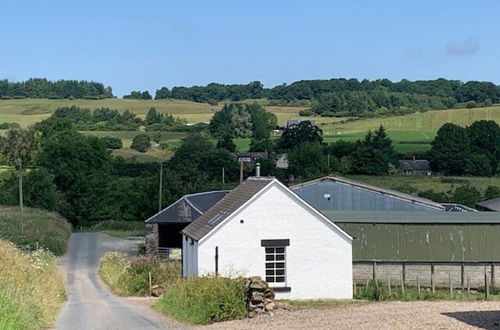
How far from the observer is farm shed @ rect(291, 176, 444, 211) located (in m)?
48.0

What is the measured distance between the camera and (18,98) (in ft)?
595

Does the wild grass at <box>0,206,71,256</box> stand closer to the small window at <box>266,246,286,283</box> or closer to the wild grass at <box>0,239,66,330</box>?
the small window at <box>266,246,286,283</box>

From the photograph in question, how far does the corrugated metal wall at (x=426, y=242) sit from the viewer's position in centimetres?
3872

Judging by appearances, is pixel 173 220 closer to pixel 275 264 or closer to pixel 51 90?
pixel 275 264

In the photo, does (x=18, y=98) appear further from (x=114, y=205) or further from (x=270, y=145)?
(x=114, y=205)

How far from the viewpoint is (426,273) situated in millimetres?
39062

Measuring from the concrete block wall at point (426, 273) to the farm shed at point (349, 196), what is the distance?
8863mm

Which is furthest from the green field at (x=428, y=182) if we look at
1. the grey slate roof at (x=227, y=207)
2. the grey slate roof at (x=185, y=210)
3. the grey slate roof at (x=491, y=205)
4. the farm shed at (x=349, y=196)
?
the grey slate roof at (x=227, y=207)

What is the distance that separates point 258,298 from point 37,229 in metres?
38.6

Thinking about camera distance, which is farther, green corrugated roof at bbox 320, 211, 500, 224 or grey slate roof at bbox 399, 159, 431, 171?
grey slate roof at bbox 399, 159, 431, 171

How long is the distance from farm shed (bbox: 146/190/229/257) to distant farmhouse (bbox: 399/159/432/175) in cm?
5054

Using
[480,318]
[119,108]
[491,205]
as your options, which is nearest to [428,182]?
[491,205]

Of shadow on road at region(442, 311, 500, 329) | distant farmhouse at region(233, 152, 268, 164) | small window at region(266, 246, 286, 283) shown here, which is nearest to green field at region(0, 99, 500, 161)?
distant farmhouse at region(233, 152, 268, 164)

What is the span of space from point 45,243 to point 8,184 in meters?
35.9
